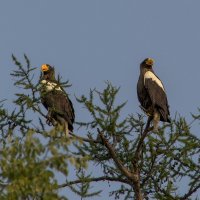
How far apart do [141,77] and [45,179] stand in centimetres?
757

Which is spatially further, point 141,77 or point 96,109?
point 141,77

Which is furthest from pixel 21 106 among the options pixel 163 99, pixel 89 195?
pixel 163 99

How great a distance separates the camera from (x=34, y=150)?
22.8ft

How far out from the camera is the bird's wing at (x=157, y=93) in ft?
42.8

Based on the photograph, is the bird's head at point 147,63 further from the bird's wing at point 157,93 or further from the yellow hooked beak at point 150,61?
the bird's wing at point 157,93

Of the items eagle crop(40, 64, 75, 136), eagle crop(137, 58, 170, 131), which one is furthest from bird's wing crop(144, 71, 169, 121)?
eagle crop(40, 64, 75, 136)

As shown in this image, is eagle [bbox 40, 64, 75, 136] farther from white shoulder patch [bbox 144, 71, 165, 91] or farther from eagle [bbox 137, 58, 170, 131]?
white shoulder patch [bbox 144, 71, 165, 91]

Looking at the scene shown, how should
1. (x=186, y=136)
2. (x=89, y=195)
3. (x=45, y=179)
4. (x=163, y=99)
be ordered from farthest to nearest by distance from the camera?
1. (x=163, y=99)
2. (x=186, y=136)
3. (x=89, y=195)
4. (x=45, y=179)

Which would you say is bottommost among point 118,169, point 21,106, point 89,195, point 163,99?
point 89,195

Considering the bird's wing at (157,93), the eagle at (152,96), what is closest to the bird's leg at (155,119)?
the eagle at (152,96)

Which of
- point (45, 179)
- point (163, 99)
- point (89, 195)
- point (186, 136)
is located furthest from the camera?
point (163, 99)

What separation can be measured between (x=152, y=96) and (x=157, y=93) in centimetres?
20

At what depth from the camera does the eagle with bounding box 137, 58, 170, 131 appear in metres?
12.9

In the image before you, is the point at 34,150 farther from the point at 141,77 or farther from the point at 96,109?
the point at 141,77
